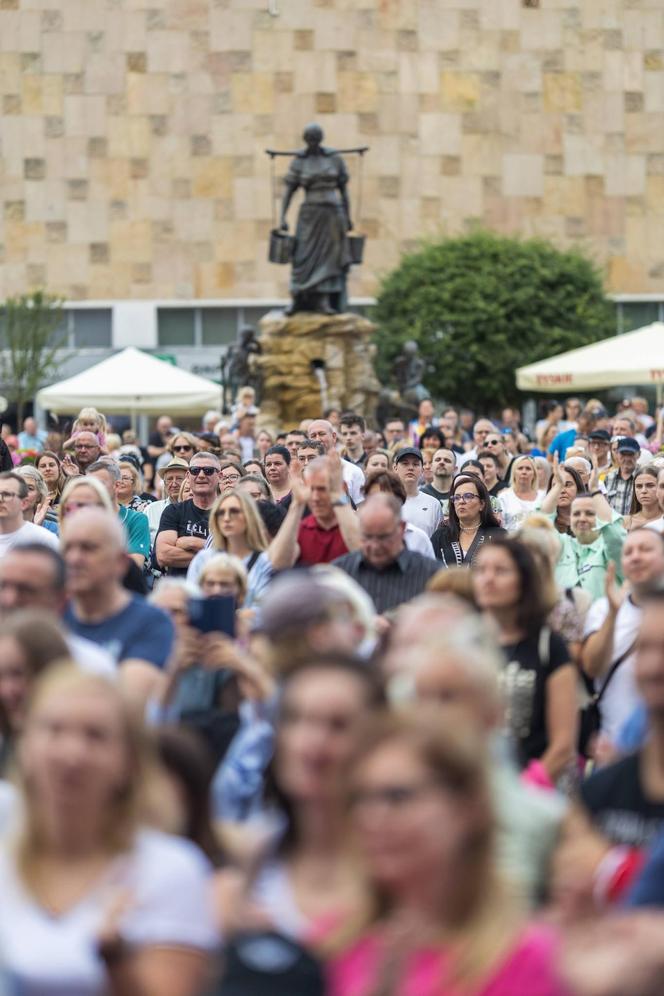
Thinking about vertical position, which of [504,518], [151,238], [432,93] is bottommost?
[504,518]

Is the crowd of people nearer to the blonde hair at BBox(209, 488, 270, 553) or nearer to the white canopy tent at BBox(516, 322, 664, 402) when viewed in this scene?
the blonde hair at BBox(209, 488, 270, 553)

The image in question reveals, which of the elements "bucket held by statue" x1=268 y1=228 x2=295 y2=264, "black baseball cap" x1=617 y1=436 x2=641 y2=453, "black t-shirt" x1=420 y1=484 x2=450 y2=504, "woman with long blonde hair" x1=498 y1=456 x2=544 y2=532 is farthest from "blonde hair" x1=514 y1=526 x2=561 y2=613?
"bucket held by statue" x1=268 y1=228 x2=295 y2=264

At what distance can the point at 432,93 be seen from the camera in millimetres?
55281

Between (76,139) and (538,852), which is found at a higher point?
(76,139)

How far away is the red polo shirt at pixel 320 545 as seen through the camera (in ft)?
34.0

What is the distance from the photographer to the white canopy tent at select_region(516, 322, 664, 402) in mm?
25016

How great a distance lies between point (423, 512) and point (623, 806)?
28.4 feet

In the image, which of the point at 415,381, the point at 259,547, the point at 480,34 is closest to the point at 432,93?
the point at 480,34

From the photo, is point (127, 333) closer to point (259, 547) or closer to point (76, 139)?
point (76, 139)

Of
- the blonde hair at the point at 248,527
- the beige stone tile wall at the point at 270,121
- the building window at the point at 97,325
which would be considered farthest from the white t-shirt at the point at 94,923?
the building window at the point at 97,325

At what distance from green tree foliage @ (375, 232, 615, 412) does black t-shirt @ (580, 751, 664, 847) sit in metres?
43.1

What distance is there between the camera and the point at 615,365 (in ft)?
83.3

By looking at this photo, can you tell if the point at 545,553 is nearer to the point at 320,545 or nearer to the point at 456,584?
the point at 456,584

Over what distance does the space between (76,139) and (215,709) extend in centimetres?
5013
